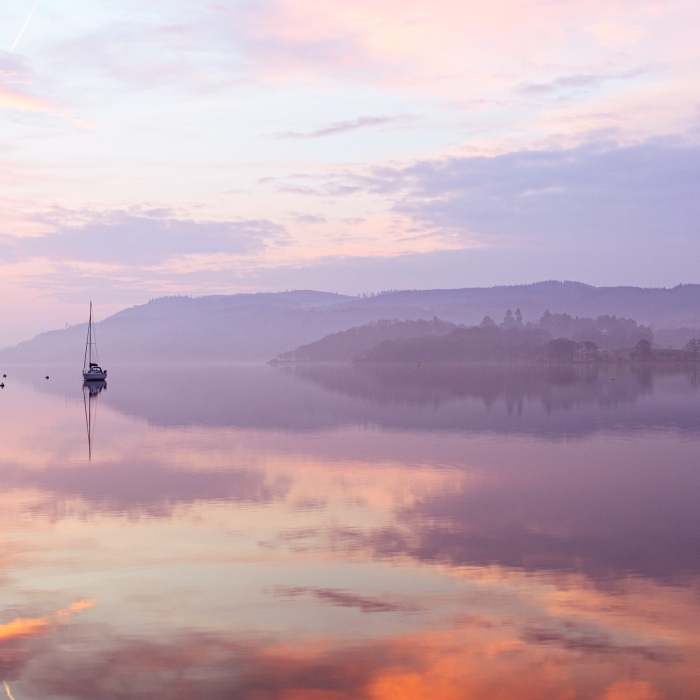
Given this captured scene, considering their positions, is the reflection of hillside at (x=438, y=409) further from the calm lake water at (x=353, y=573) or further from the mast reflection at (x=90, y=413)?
the calm lake water at (x=353, y=573)

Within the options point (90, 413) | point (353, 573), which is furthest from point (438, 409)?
point (353, 573)

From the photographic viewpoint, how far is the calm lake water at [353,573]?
18.8m

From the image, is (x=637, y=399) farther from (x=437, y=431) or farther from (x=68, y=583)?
(x=68, y=583)

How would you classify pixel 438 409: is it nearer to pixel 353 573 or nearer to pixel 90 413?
pixel 90 413

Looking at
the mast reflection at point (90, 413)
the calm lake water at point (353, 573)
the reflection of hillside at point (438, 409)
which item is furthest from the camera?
the reflection of hillside at point (438, 409)

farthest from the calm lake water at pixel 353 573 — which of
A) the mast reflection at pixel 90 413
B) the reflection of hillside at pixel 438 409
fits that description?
the reflection of hillside at pixel 438 409

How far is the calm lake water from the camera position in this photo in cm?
1883

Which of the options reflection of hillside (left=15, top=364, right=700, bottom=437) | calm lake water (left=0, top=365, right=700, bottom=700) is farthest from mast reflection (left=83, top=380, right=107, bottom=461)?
calm lake water (left=0, top=365, right=700, bottom=700)

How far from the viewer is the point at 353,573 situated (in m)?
26.3

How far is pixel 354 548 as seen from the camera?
2941cm

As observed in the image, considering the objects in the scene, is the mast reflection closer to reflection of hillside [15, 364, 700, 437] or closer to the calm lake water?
reflection of hillside [15, 364, 700, 437]

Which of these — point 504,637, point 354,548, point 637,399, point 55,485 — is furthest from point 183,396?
point 504,637

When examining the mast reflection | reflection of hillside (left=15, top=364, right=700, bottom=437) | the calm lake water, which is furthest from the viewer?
reflection of hillside (left=15, top=364, right=700, bottom=437)

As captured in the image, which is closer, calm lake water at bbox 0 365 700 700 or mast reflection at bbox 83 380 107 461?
calm lake water at bbox 0 365 700 700
